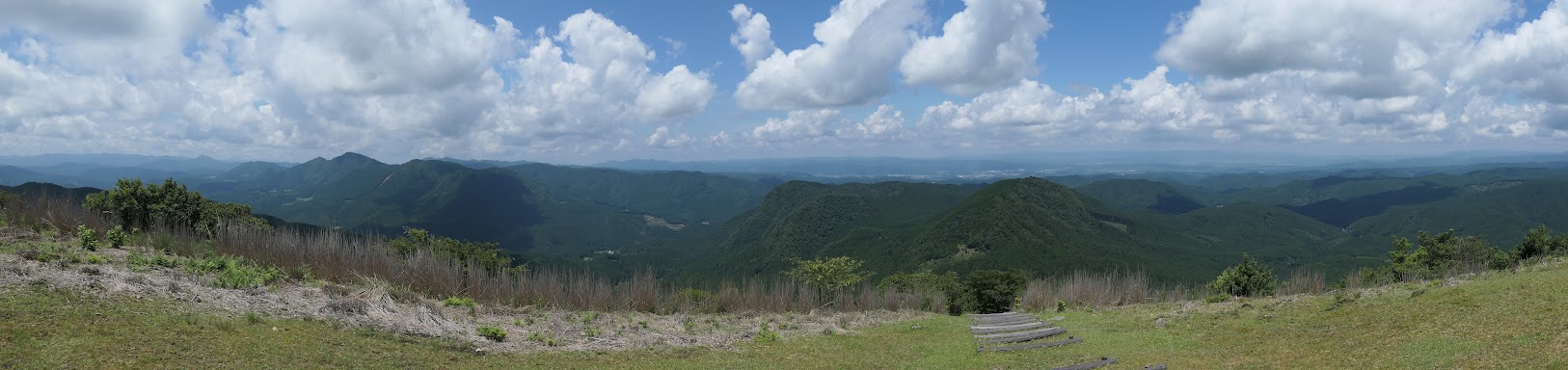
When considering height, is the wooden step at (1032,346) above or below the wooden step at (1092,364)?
below

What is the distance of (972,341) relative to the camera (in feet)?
50.7

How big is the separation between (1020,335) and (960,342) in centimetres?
151

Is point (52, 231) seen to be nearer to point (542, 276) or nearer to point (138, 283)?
point (138, 283)

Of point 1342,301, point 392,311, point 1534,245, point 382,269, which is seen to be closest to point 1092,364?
point 1342,301

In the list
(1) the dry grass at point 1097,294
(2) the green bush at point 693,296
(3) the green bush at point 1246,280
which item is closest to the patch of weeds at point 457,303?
(2) the green bush at point 693,296

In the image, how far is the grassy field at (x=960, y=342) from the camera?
791 centimetres

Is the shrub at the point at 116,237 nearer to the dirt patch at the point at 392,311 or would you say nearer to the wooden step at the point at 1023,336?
the dirt patch at the point at 392,311

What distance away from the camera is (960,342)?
1560 centimetres

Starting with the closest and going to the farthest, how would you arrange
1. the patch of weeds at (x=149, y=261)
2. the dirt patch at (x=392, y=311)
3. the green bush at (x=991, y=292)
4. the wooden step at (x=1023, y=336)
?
the dirt patch at (x=392, y=311), the patch of weeds at (x=149, y=261), the wooden step at (x=1023, y=336), the green bush at (x=991, y=292)

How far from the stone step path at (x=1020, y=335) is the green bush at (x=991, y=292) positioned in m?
6.60

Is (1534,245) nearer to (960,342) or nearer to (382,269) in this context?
(960,342)

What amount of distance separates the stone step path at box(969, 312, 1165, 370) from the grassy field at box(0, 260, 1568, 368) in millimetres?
375

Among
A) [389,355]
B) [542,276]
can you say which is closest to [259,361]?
[389,355]

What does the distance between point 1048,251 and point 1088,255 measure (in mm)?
8202
